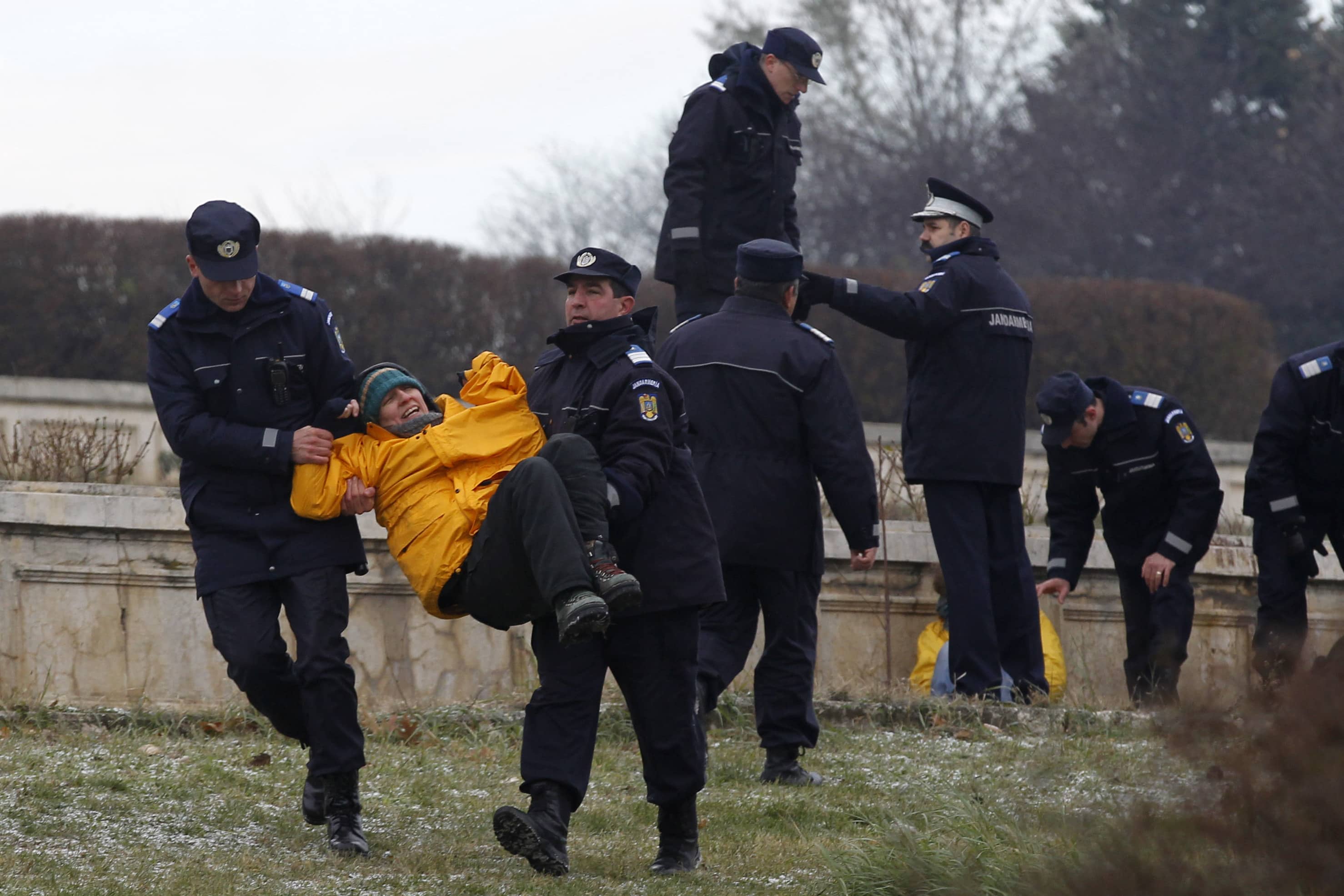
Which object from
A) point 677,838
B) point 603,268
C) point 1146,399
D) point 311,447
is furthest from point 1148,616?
point 311,447

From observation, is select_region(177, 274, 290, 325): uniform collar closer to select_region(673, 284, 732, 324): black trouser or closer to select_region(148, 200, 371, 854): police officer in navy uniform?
select_region(148, 200, 371, 854): police officer in navy uniform

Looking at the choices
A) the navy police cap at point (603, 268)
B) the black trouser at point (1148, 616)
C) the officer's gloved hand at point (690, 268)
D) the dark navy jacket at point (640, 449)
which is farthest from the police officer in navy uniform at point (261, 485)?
the black trouser at point (1148, 616)

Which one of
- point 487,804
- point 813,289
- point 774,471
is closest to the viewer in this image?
point 487,804

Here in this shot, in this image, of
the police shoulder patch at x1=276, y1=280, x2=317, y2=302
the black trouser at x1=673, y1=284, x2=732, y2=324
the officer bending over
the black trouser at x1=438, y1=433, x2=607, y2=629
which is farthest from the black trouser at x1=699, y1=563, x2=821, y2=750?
the police shoulder patch at x1=276, y1=280, x2=317, y2=302

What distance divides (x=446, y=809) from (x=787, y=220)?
3464 millimetres

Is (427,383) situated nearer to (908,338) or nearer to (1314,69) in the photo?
(908,338)

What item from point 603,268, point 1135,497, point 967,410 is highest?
point 603,268

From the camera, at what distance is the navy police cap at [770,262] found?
21.8ft

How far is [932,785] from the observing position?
21.2ft

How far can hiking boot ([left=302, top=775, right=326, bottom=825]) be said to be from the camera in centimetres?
548

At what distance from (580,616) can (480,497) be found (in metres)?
0.61

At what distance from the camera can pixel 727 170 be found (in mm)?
7953

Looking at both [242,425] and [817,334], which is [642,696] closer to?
[242,425]

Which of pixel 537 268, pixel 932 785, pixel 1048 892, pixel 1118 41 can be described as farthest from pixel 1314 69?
pixel 1048 892
